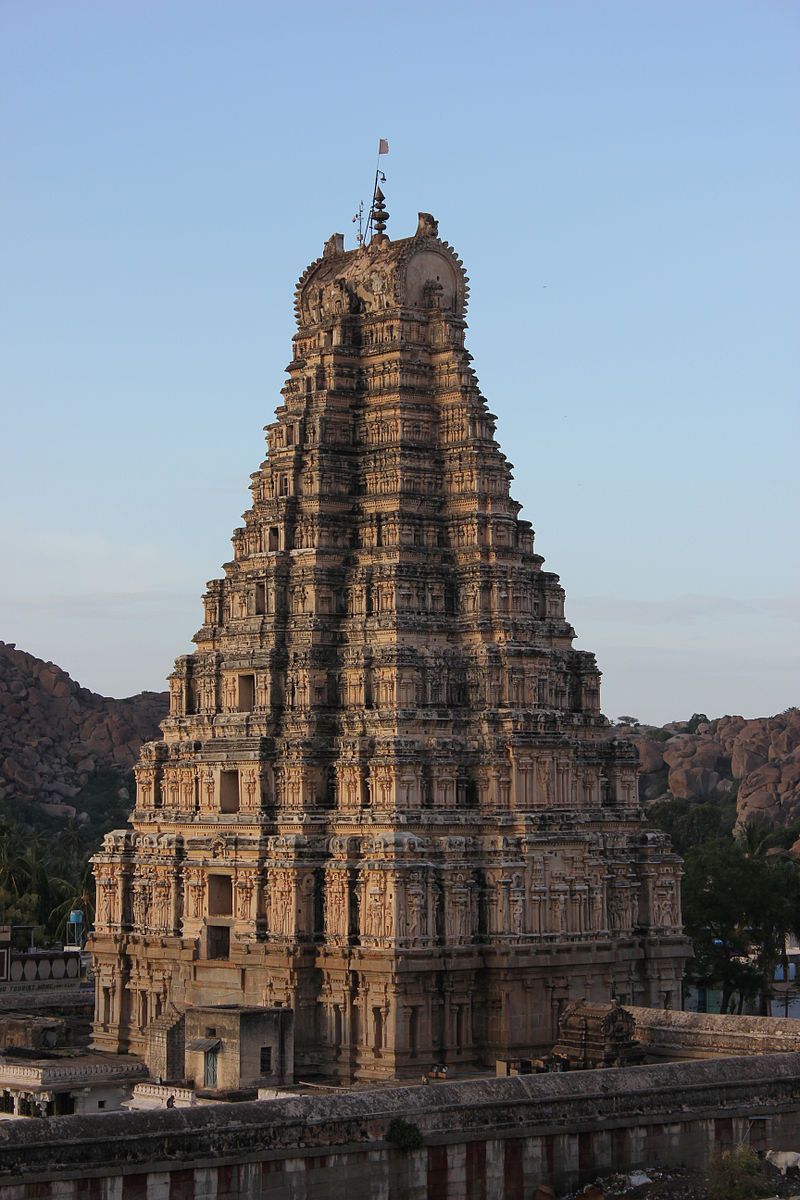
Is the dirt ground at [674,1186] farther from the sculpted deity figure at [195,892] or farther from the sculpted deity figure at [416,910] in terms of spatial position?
the sculpted deity figure at [195,892]

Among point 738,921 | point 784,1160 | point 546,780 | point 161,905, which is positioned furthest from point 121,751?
point 784,1160

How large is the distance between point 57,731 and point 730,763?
4632 centimetres

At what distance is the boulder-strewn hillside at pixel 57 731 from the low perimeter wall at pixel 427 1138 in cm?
9999

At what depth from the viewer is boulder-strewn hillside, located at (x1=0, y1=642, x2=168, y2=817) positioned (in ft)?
471

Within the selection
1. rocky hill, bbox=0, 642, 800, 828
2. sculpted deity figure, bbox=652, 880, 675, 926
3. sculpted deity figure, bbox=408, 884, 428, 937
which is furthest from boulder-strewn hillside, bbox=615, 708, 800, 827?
sculpted deity figure, bbox=408, 884, 428, 937

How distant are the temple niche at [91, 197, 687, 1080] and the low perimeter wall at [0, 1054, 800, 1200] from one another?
976cm

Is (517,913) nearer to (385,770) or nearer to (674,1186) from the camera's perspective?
(385,770)

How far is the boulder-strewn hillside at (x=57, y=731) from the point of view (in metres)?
144

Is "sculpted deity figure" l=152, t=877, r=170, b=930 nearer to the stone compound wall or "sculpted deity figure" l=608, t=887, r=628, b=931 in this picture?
"sculpted deity figure" l=608, t=887, r=628, b=931

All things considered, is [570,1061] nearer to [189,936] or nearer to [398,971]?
[398,971]

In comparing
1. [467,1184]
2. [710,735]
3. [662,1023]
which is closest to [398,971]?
[662,1023]

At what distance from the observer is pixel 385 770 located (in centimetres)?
5428

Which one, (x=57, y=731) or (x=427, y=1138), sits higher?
(x=57, y=731)

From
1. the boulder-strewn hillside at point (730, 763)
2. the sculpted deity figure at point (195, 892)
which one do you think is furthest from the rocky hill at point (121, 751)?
the sculpted deity figure at point (195, 892)
